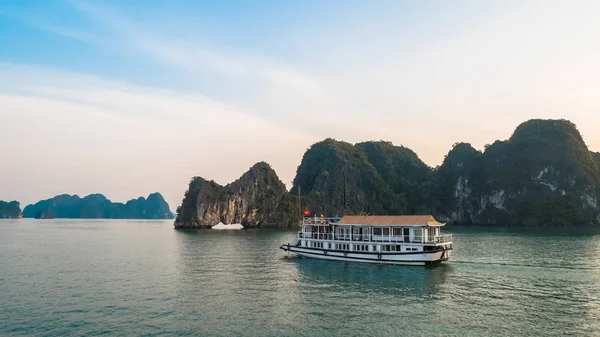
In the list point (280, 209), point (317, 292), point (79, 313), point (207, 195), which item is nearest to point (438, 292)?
point (317, 292)

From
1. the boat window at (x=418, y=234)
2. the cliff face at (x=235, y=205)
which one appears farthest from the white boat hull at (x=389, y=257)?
the cliff face at (x=235, y=205)

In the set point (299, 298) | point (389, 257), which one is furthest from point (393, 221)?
point (299, 298)

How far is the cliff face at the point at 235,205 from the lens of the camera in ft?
587

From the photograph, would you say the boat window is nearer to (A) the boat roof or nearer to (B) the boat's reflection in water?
(A) the boat roof

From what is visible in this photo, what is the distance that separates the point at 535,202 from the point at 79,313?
217 metres

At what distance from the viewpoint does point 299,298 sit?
1527 inches

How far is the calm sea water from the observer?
2961cm

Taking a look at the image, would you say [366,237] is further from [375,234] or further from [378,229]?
[378,229]

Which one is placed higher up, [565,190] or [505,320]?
[565,190]

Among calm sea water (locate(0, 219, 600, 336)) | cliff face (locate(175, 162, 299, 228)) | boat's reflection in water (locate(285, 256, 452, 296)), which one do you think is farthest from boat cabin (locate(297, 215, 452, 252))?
cliff face (locate(175, 162, 299, 228))

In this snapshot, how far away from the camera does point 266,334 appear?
2830 centimetres

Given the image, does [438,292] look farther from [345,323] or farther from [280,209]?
[280,209]

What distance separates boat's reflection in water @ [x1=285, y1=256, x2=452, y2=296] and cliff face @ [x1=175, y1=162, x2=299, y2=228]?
124136 mm

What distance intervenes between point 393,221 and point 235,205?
137874mm
